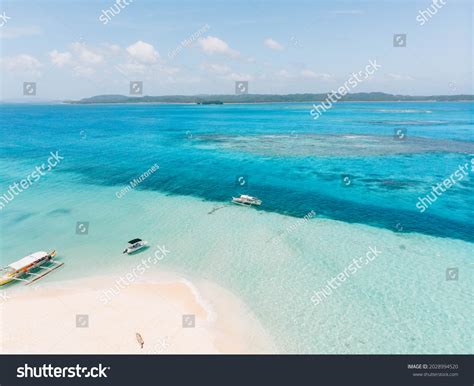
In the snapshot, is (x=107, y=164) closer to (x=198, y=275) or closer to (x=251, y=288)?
Result: (x=198, y=275)

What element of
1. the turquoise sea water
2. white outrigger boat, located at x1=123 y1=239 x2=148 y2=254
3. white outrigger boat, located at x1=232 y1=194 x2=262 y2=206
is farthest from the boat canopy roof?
white outrigger boat, located at x1=232 y1=194 x2=262 y2=206

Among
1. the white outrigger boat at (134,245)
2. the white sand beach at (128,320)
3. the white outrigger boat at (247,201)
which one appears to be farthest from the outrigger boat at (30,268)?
the white outrigger boat at (247,201)

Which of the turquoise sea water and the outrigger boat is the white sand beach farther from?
the turquoise sea water

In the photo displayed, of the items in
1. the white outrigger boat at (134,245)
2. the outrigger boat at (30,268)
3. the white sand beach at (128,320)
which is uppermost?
the white outrigger boat at (134,245)

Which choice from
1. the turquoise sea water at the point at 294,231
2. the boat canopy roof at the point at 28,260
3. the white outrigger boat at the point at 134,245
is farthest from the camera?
Result: the white outrigger boat at the point at 134,245

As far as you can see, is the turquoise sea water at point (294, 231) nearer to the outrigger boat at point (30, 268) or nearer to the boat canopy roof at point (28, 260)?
the outrigger boat at point (30, 268)

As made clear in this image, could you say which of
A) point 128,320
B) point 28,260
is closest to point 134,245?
point 28,260

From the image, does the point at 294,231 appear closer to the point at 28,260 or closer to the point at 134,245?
the point at 134,245
